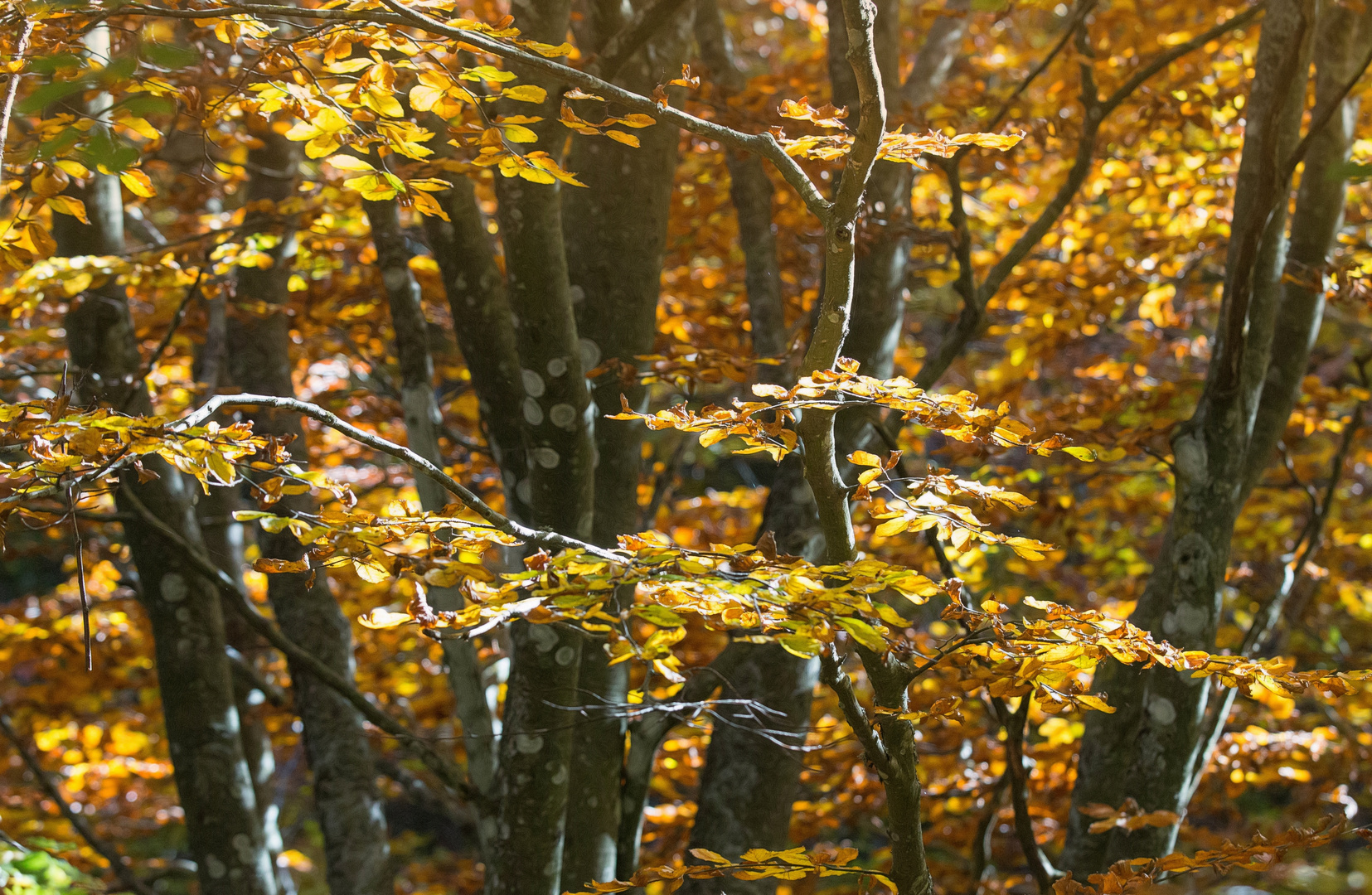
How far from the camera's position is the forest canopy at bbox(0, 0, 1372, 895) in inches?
60.9

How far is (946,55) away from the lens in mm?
4039

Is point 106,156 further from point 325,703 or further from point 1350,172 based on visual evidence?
point 325,703

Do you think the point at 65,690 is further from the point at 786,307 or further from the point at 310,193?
the point at 786,307

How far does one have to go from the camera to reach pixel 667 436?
16.8 ft

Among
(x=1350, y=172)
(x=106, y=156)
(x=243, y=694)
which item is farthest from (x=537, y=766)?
(x=243, y=694)

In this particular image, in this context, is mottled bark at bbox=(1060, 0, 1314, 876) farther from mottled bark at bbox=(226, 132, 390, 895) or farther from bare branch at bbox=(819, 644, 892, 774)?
mottled bark at bbox=(226, 132, 390, 895)

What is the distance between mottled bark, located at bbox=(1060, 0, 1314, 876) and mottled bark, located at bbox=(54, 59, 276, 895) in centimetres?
302

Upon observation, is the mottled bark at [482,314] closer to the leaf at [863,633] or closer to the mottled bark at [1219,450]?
the leaf at [863,633]

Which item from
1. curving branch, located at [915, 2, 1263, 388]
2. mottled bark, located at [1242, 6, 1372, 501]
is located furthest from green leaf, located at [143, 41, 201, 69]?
mottled bark, located at [1242, 6, 1372, 501]

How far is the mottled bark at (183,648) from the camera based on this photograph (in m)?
3.46

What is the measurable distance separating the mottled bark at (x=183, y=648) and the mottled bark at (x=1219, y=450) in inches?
119

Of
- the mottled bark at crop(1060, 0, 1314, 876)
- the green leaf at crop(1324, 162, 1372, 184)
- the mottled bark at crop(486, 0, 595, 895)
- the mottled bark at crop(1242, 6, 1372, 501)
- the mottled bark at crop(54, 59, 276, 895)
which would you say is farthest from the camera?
the mottled bark at crop(54, 59, 276, 895)

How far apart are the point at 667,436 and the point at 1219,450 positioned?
2.87m

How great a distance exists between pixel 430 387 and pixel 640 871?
77.0 inches
